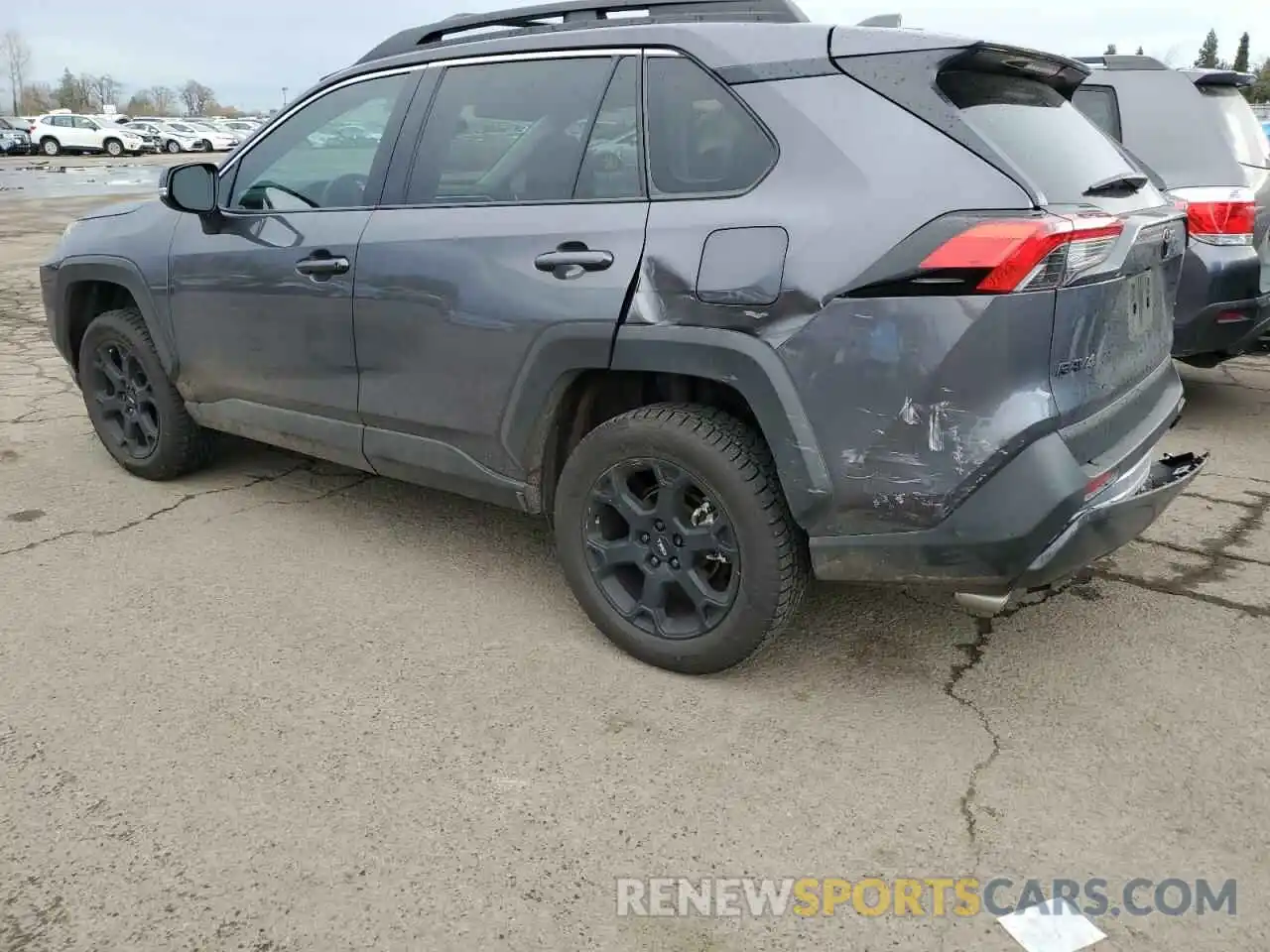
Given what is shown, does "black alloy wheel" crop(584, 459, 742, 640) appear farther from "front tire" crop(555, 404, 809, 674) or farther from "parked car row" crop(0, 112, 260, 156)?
"parked car row" crop(0, 112, 260, 156)

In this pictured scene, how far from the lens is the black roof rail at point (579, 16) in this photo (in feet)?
10.1

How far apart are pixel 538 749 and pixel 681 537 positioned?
27.4 inches

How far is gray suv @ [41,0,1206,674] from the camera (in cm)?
244

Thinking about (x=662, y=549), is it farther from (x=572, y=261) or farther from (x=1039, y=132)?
(x=1039, y=132)

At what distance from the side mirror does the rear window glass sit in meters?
2.83

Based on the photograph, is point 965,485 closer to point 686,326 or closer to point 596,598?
point 686,326

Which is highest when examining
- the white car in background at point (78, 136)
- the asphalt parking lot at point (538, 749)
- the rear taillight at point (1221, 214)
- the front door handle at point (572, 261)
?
the white car in background at point (78, 136)

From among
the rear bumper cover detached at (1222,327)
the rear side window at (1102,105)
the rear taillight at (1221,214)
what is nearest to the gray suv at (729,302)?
the rear bumper cover detached at (1222,327)

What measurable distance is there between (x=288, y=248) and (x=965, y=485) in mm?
2528

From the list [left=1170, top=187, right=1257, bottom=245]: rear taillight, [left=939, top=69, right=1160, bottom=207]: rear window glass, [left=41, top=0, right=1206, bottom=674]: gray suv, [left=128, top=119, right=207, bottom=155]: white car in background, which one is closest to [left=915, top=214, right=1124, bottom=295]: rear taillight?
[left=41, top=0, right=1206, bottom=674]: gray suv

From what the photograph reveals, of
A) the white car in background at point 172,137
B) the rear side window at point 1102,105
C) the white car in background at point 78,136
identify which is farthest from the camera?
the white car in background at point 172,137

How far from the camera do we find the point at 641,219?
9.32 feet

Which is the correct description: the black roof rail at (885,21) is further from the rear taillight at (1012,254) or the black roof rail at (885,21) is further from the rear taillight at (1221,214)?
the rear taillight at (1221,214)

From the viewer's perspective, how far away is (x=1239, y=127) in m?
5.52
